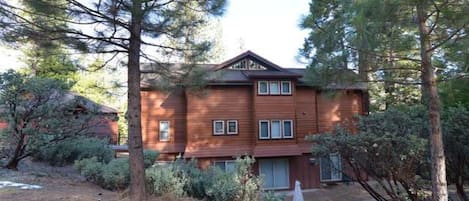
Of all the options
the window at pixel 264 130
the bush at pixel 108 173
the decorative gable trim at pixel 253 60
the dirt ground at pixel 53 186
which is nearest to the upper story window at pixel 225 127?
the window at pixel 264 130

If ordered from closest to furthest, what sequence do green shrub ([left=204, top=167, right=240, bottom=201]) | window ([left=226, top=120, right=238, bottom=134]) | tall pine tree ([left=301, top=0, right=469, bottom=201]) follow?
1. tall pine tree ([left=301, top=0, right=469, bottom=201])
2. green shrub ([left=204, top=167, right=240, bottom=201])
3. window ([left=226, top=120, right=238, bottom=134])

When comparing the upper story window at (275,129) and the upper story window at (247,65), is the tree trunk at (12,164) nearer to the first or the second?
the upper story window at (275,129)

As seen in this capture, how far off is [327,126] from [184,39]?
1418 centimetres

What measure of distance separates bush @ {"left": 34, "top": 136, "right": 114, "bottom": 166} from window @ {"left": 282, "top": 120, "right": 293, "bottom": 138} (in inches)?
367

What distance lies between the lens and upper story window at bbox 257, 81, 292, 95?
17.5m

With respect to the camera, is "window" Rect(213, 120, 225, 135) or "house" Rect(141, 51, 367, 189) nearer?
"house" Rect(141, 51, 367, 189)

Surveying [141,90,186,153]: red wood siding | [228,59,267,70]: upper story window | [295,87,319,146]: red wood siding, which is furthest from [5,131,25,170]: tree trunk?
[295,87,319,146]: red wood siding

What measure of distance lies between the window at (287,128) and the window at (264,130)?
0.78 meters

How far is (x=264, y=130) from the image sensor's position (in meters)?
17.6

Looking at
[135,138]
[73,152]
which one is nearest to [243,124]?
[73,152]

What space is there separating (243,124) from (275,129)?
1436mm

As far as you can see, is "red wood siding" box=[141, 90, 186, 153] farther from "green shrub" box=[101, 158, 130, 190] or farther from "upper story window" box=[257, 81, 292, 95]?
"green shrub" box=[101, 158, 130, 190]

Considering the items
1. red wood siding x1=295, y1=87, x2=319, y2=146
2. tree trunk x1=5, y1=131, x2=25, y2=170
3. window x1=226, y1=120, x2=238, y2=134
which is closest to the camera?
tree trunk x1=5, y1=131, x2=25, y2=170

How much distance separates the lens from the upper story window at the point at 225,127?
17503mm
